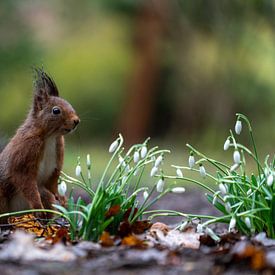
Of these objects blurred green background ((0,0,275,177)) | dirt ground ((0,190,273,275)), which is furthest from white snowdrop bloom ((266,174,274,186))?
blurred green background ((0,0,275,177))

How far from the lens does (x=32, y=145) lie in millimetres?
4852

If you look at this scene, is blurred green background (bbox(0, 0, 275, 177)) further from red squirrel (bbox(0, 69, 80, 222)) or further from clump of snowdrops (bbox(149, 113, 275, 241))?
clump of snowdrops (bbox(149, 113, 275, 241))

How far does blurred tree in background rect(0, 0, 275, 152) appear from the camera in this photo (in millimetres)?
17344

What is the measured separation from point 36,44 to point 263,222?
11.4 meters

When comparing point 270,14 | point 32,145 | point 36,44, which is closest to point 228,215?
point 32,145

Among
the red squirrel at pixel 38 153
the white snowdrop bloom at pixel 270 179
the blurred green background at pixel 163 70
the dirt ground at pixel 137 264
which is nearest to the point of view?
the dirt ground at pixel 137 264

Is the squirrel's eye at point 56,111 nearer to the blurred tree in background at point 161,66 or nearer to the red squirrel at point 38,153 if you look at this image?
the red squirrel at point 38,153

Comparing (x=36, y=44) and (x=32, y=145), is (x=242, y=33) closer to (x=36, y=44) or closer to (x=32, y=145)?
(x=36, y=44)

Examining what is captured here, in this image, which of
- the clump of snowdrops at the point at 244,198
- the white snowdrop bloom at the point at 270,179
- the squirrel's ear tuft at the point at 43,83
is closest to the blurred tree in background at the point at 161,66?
the squirrel's ear tuft at the point at 43,83

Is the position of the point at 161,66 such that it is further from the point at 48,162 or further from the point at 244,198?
the point at 244,198

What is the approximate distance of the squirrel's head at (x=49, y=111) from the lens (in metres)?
4.87

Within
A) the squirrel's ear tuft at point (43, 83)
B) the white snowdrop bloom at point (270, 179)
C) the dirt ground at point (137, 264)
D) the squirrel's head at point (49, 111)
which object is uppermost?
the squirrel's ear tuft at point (43, 83)

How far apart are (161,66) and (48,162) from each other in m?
13.9

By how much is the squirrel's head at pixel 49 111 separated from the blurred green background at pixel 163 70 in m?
11.5
